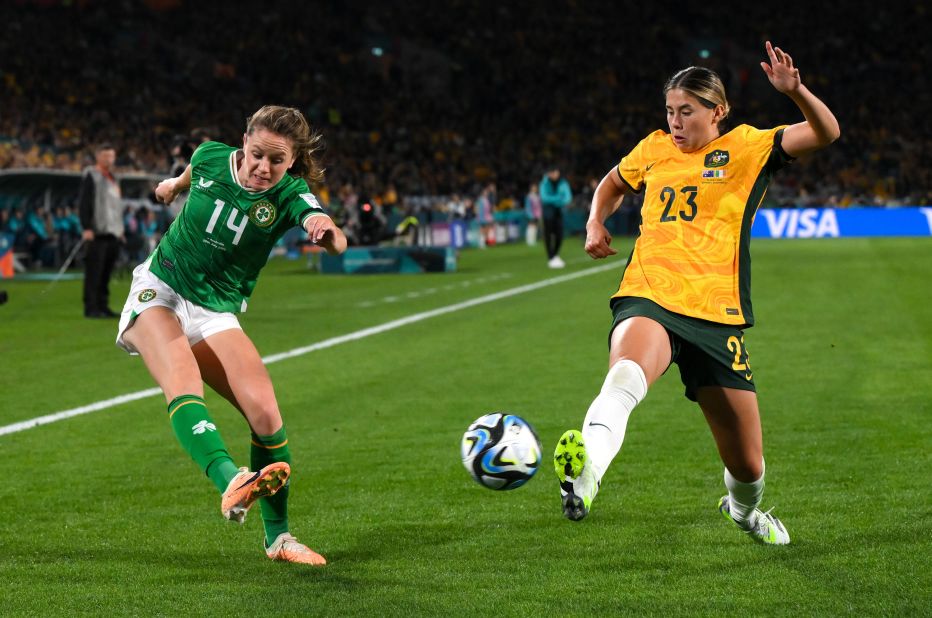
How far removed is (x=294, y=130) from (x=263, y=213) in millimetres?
403

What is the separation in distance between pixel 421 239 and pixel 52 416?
25.9 m

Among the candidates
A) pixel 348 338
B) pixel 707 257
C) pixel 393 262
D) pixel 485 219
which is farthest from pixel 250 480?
pixel 485 219

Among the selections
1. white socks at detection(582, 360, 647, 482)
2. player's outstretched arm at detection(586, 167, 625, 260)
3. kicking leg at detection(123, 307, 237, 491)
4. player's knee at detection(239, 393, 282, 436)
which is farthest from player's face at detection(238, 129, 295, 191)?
white socks at detection(582, 360, 647, 482)

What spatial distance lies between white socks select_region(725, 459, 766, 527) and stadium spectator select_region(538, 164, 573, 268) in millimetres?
20965

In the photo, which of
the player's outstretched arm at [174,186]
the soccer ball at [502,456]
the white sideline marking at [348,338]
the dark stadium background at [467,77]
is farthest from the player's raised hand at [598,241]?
the dark stadium background at [467,77]

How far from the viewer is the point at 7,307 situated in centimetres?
1858

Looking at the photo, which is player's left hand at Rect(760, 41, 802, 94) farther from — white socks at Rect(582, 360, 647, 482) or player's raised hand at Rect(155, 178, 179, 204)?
player's raised hand at Rect(155, 178, 179, 204)

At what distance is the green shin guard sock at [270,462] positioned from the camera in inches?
214

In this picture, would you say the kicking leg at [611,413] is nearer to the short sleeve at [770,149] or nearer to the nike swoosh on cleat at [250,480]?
the short sleeve at [770,149]

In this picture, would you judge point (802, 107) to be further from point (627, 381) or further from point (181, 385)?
point (181, 385)

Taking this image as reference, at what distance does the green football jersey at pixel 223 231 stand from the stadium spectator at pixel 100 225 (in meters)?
10.8

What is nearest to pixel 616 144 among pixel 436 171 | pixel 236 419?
pixel 436 171

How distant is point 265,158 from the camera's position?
17.9 ft

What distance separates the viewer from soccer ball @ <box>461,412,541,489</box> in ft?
15.4
